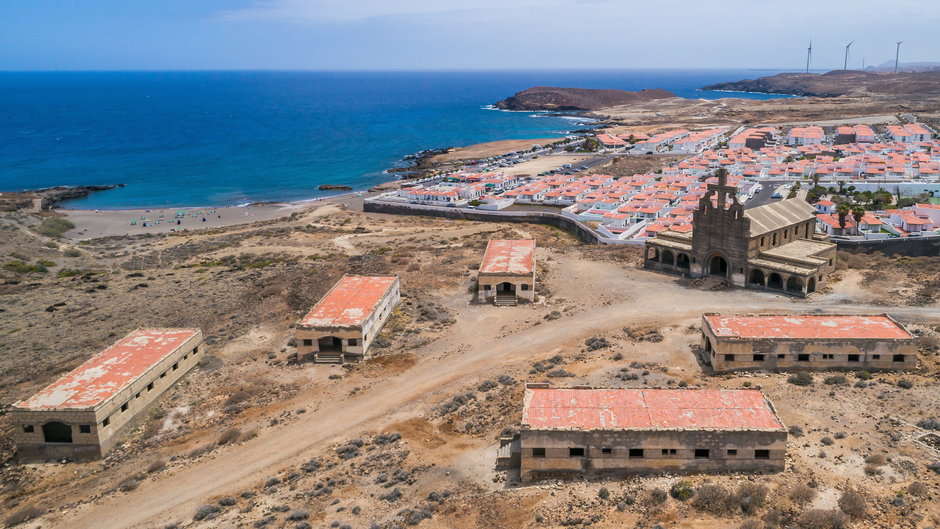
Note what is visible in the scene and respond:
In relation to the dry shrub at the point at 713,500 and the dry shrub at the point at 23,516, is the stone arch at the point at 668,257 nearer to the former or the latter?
the dry shrub at the point at 713,500

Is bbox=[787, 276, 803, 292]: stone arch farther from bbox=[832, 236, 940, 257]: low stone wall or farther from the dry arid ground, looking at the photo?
bbox=[832, 236, 940, 257]: low stone wall

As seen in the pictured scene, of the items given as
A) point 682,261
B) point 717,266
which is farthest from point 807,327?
point 682,261

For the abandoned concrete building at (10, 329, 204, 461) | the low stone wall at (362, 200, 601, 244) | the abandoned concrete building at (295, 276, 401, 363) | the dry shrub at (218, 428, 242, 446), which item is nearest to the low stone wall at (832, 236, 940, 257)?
the low stone wall at (362, 200, 601, 244)

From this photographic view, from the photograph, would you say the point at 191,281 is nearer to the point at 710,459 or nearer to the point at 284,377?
the point at 284,377

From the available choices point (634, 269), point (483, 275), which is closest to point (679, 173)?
point (634, 269)

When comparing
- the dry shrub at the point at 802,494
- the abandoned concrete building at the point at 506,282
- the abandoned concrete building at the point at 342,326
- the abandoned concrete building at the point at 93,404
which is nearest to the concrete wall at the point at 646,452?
the dry shrub at the point at 802,494

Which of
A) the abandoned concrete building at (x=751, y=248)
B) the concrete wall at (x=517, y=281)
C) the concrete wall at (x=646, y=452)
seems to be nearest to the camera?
the concrete wall at (x=646, y=452)
